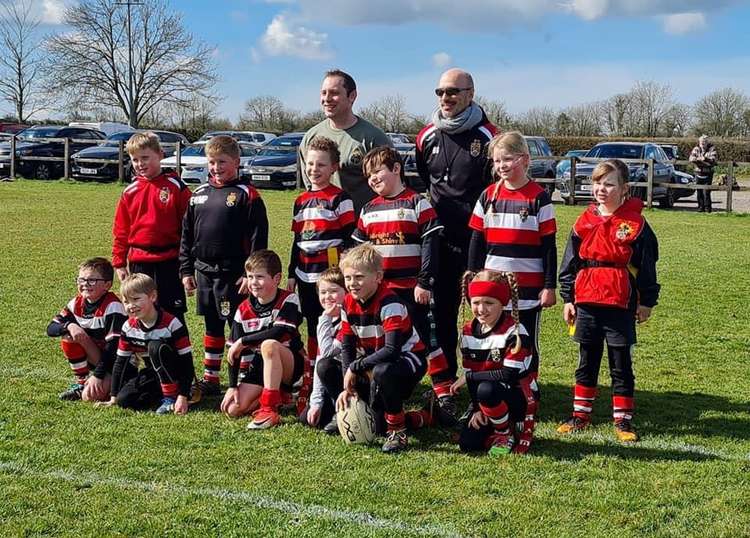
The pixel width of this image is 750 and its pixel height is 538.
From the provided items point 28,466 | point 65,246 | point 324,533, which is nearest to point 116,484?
point 28,466

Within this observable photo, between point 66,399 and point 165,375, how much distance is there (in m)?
0.76

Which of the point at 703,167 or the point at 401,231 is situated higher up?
the point at 703,167

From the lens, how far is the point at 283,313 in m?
5.72

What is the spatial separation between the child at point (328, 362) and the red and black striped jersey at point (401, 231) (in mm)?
329

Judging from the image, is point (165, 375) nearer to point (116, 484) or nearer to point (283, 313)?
point (283, 313)

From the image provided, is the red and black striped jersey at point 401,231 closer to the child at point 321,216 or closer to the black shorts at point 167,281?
the child at point 321,216

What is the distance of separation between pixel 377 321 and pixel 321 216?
0.99 metres

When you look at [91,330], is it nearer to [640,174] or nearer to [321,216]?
[321,216]

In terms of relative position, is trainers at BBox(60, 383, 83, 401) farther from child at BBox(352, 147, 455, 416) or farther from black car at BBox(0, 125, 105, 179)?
black car at BBox(0, 125, 105, 179)

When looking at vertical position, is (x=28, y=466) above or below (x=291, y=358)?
below

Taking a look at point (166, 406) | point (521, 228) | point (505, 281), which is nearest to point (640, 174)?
point (521, 228)

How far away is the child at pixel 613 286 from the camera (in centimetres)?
531

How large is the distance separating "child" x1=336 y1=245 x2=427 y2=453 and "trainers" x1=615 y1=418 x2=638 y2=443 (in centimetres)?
126

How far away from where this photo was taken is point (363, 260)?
16.4 ft
